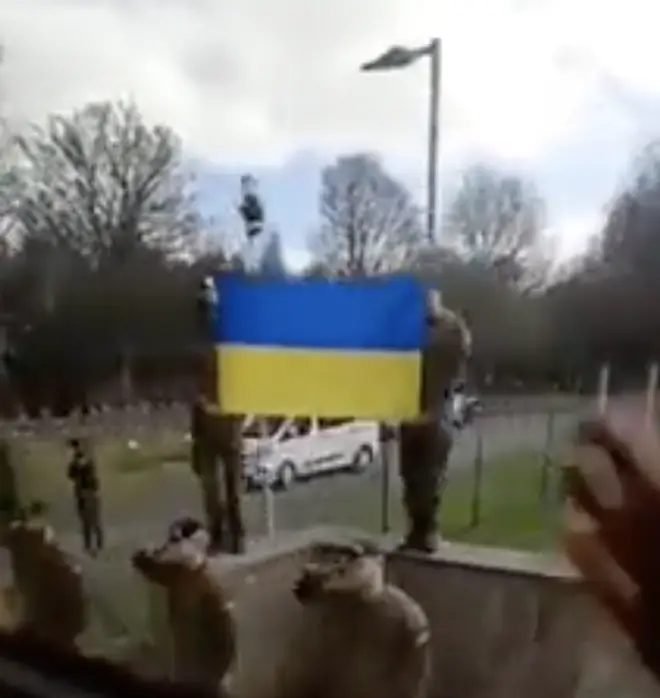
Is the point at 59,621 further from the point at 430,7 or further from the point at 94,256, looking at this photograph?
the point at 430,7

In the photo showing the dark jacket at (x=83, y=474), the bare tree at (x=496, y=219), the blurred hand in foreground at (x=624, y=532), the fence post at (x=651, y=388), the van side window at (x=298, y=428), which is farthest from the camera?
the dark jacket at (x=83, y=474)

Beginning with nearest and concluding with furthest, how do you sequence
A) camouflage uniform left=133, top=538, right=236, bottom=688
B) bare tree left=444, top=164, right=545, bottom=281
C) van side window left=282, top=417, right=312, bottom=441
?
bare tree left=444, top=164, right=545, bottom=281 → van side window left=282, top=417, right=312, bottom=441 → camouflage uniform left=133, top=538, right=236, bottom=688

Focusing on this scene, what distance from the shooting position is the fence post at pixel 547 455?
0.81 m

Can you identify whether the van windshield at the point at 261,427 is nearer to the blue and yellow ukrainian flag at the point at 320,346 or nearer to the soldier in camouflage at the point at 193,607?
the blue and yellow ukrainian flag at the point at 320,346

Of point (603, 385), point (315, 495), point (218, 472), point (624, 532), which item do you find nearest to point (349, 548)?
point (315, 495)

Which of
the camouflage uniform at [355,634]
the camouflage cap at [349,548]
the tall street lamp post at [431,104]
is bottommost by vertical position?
the camouflage uniform at [355,634]

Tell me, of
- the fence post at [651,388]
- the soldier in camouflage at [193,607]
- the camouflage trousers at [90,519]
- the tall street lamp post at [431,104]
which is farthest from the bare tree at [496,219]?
the camouflage trousers at [90,519]

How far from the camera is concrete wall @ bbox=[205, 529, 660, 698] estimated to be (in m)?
0.77

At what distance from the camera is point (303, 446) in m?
0.97

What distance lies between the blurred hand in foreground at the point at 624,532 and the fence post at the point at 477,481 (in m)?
0.22

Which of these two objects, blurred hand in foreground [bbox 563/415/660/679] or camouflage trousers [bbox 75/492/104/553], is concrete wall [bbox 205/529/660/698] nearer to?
blurred hand in foreground [bbox 563/415/660/679]

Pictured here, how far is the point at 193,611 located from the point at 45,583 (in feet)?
0.80

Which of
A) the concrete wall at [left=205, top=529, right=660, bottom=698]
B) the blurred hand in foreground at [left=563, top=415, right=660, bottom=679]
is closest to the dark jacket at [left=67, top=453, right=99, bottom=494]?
the concrete wall at [left=205, top=529, right=660, bottom=698]

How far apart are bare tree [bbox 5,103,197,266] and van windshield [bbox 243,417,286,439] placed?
6.7 inches
